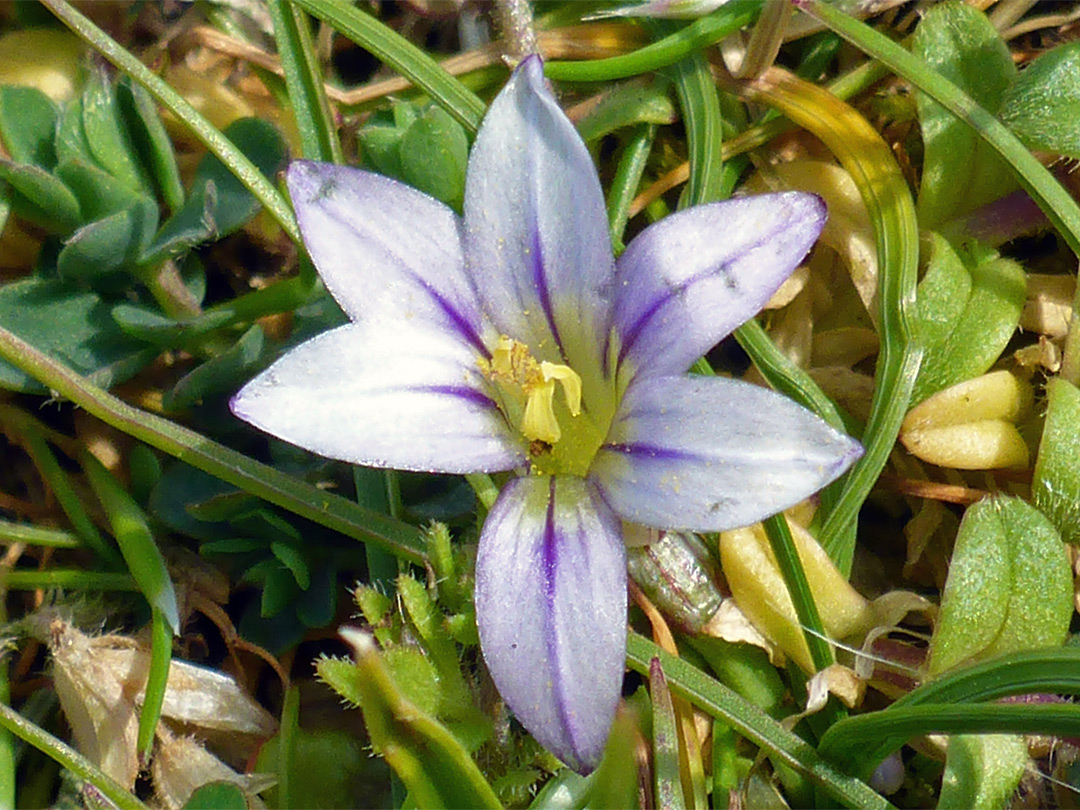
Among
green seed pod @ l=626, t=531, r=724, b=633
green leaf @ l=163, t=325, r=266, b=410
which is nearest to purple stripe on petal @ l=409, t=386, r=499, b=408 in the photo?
green seed pod @ l=626, t=531, r=724, b=633

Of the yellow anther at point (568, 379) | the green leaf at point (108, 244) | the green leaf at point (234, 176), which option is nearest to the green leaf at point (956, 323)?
the yellow anther at point (568, 379)

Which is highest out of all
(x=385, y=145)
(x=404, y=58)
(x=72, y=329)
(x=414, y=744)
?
(x=404, y=58)

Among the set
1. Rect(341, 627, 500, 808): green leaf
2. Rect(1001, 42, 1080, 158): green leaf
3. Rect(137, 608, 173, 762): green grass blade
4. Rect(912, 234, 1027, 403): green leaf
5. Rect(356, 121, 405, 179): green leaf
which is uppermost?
Rect(1001, 42, 1080, 158): green leaf

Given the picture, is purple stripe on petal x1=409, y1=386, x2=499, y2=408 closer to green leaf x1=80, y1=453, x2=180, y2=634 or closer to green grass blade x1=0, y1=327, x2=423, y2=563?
green grass blade x1=0, y1=327, x2=423, y2=563

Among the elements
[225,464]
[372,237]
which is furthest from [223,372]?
[372,237]

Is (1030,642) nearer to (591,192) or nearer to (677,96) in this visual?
(591,192)

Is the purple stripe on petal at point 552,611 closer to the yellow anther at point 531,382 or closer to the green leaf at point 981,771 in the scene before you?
the yellow anther at point 531,382

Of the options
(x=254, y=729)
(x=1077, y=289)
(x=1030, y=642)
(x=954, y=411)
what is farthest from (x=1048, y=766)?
(x=254, y=729)

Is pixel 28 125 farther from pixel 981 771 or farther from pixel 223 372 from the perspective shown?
pixel 981 771
